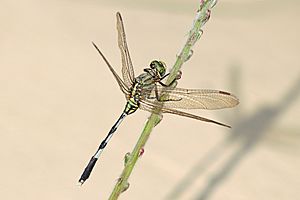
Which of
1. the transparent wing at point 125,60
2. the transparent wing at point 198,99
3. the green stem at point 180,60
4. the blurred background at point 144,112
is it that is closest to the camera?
the green stem at point 180,60

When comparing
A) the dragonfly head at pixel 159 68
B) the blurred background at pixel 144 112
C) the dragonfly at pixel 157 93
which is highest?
the blurred background at pixel 144 112

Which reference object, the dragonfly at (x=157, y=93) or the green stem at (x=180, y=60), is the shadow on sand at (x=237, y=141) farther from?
the green stem at (x=180, y=60)

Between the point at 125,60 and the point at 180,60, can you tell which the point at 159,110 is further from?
the point at 125,60

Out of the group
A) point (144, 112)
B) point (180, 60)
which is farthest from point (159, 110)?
point (144, 112)

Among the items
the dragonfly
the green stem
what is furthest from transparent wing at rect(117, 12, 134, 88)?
the green stem

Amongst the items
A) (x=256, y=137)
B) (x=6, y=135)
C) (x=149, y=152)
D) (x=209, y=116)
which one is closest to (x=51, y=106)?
(x=6, y=135)

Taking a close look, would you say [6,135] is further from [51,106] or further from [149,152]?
[149,152]

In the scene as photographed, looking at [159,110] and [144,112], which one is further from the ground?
[144,112]

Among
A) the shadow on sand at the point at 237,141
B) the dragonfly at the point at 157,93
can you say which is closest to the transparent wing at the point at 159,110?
the dragonfly at the point at 157,93
